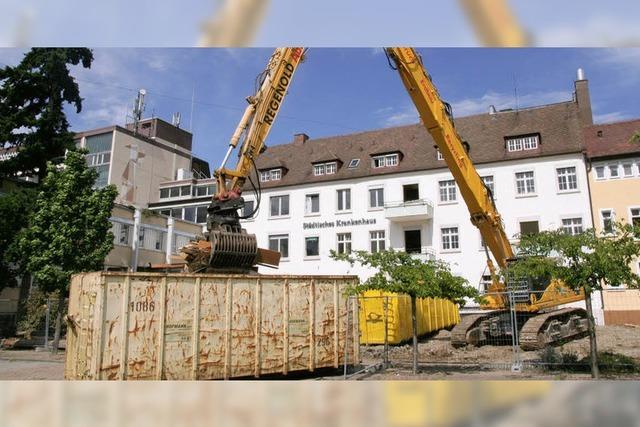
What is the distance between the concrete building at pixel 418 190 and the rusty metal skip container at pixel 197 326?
11637 mm

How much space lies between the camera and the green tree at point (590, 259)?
307 inches

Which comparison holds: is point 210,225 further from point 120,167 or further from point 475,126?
point 475,126

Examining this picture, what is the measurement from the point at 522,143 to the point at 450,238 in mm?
5155

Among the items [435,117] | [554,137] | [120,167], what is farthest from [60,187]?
[554,137]

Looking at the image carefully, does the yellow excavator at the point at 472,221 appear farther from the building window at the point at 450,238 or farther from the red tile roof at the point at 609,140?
the red tile roof at the point at 609,140

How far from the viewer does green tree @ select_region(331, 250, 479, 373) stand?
930 centimetres

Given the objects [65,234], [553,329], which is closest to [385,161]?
[553,329]

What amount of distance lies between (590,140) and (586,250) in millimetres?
15465

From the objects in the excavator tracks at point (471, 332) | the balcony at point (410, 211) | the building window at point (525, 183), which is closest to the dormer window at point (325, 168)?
the balcony at point (410, 211)

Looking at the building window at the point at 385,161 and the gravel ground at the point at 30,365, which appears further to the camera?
the building window at the point at 385,161

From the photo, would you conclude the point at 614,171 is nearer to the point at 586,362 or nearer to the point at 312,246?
the point at 312,246

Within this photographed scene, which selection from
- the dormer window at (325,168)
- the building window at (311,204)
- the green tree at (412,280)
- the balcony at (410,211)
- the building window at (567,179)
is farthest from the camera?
the dormer window at (325,168)

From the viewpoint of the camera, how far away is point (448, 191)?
22938 millimetres

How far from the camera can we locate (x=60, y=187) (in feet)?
43.4
